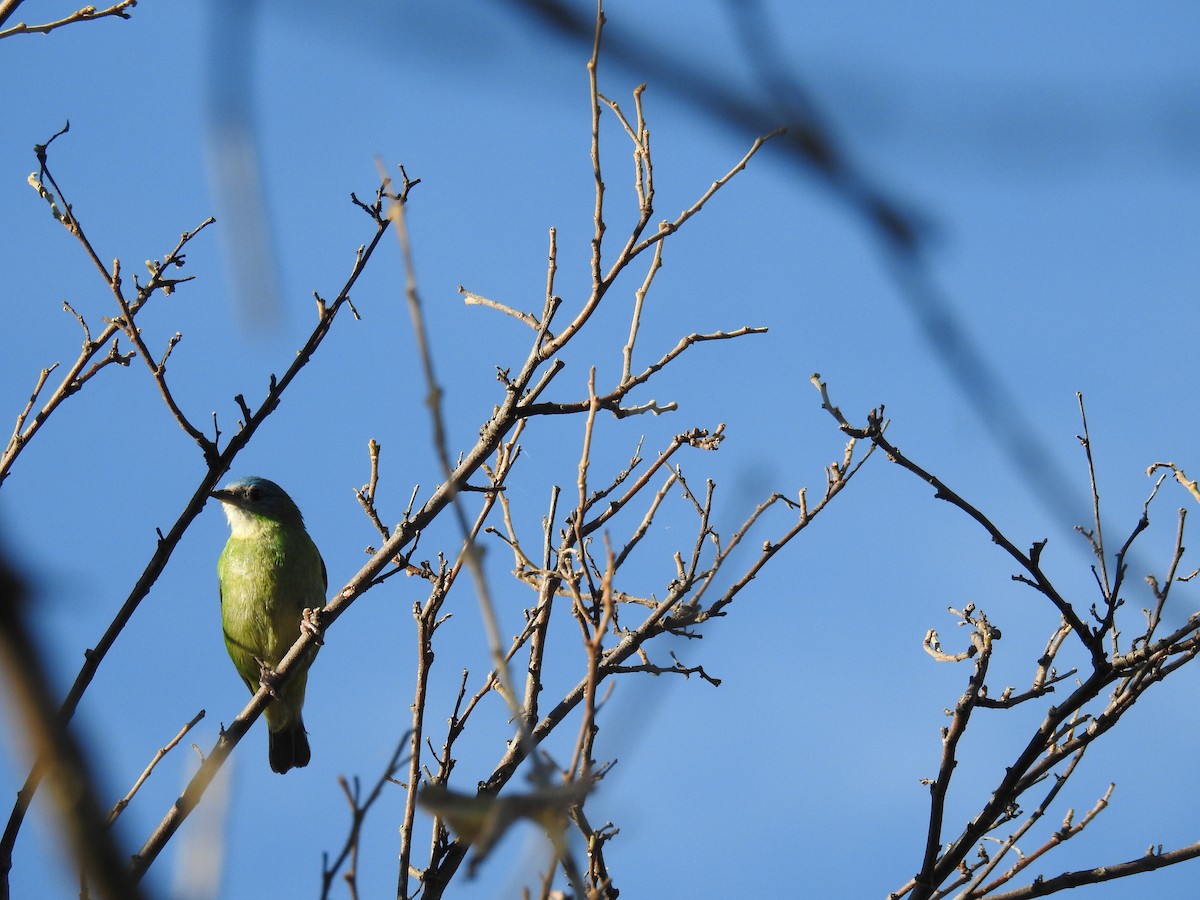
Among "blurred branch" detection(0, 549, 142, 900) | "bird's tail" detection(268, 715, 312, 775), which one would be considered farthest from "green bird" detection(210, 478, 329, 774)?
Result: "blurred branch" detection(0, 549, 142, 900)

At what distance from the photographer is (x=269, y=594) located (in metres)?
8.01

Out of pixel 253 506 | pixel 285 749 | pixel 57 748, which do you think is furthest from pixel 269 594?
pixel 57 748

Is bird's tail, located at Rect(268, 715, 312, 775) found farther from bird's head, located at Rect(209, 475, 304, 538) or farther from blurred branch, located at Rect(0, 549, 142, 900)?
blurred branch, located at Rect(0, 549, 142, 900)


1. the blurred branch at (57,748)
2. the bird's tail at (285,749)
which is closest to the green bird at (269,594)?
the bird's tail at (285,749)

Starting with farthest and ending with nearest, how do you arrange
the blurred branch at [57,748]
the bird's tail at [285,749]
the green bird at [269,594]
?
1. the bird's tail at [285,749]
2. the green bird at [269,594]
3. the blurred branch at [57,748]

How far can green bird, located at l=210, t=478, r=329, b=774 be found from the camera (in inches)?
314

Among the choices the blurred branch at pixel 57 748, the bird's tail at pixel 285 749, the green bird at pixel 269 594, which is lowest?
the blurred branch at pixel 57 748

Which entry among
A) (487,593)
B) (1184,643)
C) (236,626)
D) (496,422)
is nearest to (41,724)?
(487,593)

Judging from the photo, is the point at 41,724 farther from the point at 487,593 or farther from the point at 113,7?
the point at 113,7

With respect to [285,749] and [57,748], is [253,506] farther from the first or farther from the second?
[57,748]

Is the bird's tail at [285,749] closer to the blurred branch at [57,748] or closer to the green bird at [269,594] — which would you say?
the green bird at [269,594]

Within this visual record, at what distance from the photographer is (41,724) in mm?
708

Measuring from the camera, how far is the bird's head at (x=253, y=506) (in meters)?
8.47

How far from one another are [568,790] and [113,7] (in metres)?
3.54
